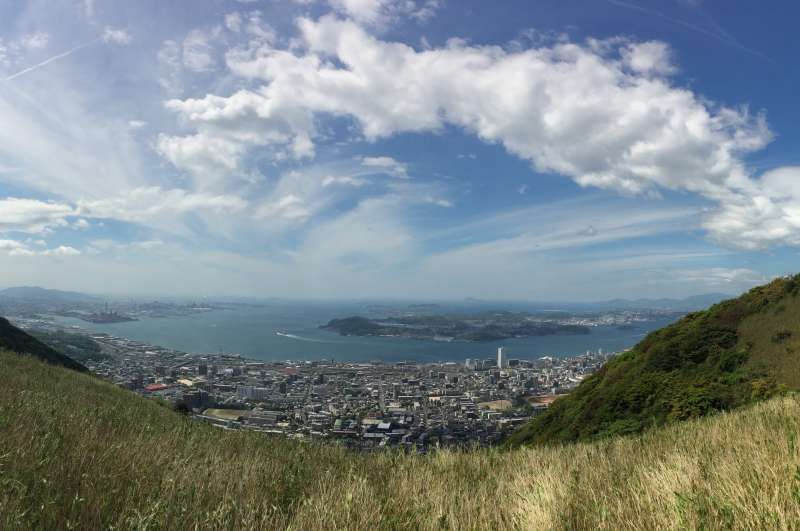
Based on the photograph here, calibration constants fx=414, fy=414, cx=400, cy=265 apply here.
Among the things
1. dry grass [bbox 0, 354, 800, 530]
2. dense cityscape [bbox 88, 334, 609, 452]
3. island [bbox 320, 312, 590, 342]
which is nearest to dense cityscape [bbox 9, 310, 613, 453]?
dense cityscape [bbox 88, 334, 609, 452]

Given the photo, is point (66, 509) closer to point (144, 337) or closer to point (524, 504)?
point (524, 504)

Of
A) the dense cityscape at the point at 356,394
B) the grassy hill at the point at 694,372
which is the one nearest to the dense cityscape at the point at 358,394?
the dense cityscape at the point at 356,394

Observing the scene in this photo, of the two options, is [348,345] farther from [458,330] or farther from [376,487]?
[376,487]

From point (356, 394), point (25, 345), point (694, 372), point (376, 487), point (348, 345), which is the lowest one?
point (348, 345)

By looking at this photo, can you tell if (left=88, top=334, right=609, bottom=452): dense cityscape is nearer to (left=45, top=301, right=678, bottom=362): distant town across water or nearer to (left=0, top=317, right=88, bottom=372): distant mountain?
(left=0, top=317, right=88, bottom=372): distant mountain

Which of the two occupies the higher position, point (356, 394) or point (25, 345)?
point (25, 345)

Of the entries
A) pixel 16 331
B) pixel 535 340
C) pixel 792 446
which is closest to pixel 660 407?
pixel 792 446

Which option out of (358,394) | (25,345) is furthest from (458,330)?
(25,345)
